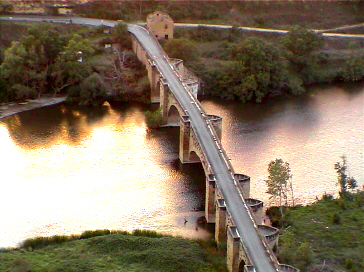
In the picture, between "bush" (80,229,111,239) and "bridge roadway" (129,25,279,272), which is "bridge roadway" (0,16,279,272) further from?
"bush" (80,229,111,239)

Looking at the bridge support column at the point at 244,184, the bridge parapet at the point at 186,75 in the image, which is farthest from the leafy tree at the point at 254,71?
the bridge support column at the point at 244,184

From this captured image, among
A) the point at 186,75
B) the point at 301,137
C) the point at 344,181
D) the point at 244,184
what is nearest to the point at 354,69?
the point at 186,75

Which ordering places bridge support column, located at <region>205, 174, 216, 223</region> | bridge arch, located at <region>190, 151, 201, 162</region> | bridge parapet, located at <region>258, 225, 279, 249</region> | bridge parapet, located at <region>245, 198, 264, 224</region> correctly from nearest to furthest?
bridge parapet, located at <region>258, 225, 279, 249</region>, bridge parapet, located at <region>245, 198, 264, 224</region>, bridge support column, located at <region>205, 174, 216, 223</region>, bridge arch, located at <region>190, 151, 201, 162</region>

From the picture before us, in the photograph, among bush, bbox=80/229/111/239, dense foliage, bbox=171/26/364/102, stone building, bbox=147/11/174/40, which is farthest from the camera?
stone building, bbox=147/11/174/40

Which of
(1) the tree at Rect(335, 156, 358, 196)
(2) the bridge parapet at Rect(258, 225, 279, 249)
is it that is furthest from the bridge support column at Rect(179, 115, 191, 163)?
(2) the bridge parapet at Rect(258, 225, 279, 249)

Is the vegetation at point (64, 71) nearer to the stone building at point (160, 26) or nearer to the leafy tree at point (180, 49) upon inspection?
the leafy tree at point (180, 49)
